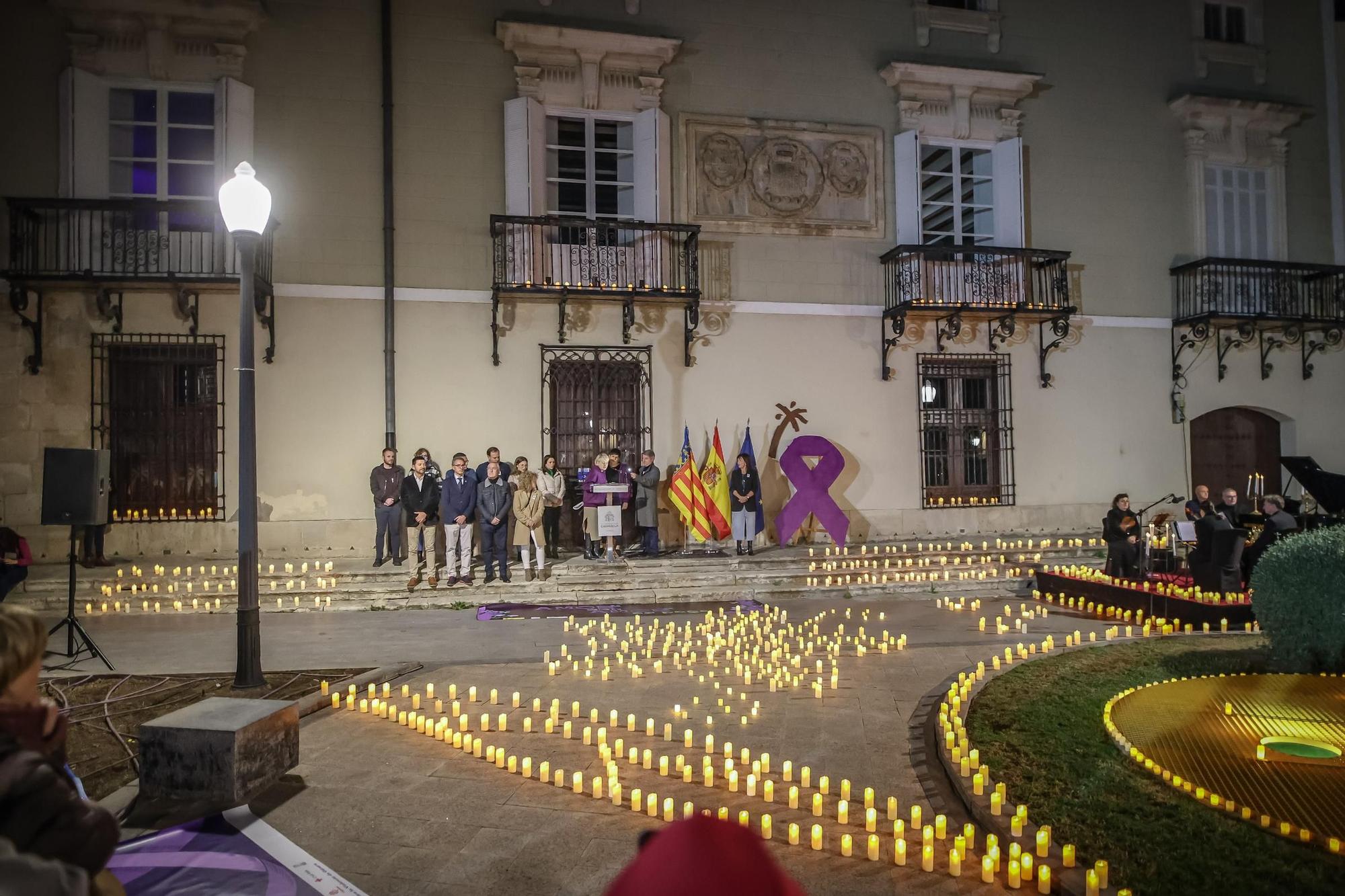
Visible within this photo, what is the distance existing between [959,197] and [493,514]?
10677mm

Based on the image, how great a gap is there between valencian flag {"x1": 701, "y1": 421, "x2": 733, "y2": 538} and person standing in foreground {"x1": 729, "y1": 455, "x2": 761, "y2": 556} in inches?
6.0

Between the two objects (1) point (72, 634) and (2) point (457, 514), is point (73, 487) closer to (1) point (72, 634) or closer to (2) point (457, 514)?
(1) point (72, 634)

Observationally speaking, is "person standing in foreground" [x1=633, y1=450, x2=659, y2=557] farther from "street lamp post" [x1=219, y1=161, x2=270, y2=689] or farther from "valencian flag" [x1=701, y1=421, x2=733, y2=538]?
"street lamp post" [x1=219, y1=161, x2=270, y2=689]

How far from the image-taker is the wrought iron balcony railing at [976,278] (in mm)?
14297

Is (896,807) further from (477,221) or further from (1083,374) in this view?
(1083,374)

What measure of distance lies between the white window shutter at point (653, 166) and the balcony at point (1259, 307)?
33.3 feet

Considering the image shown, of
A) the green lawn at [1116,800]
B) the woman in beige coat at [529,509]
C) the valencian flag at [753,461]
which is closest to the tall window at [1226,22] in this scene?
the valencian flag at [753,461]

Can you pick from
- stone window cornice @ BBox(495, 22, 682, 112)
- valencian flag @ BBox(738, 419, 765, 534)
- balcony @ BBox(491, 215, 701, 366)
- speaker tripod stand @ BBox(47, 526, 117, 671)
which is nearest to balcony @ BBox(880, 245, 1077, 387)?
valencian flag @ BBox(738, 419, 765, 534)

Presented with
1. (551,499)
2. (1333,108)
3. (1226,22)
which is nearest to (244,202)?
(551,499)

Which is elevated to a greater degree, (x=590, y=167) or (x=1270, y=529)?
(x=590, y=167)

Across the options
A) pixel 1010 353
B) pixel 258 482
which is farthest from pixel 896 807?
pixel 1010 353

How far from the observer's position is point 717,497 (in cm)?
1293

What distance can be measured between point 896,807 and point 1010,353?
505 inches

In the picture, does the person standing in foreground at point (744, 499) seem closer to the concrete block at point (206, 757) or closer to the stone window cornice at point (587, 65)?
the stone window cornice at point (587, 65)
